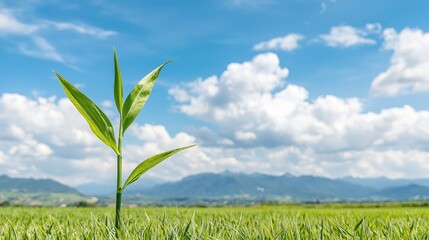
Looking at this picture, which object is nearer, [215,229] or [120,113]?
[120,113]

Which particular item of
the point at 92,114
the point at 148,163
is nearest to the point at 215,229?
the point at 148,163

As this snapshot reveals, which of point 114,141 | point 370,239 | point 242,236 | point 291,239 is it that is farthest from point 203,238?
point 370,239

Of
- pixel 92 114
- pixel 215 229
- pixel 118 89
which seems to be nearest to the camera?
pixel 92 114

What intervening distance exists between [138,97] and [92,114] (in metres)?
0.34

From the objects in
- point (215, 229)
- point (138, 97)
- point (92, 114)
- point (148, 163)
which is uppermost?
point (138, 97)

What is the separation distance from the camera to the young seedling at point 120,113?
257 cm

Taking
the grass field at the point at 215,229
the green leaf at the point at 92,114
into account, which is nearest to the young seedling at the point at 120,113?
the green leaf at the point at 92,114

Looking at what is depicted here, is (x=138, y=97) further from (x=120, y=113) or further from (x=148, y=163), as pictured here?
(x=148, y=163)

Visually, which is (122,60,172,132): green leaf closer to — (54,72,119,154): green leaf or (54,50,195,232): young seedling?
(54,50,195,232): young seedling

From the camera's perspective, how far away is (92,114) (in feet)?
8.54

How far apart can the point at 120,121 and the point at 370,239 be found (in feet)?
5.74

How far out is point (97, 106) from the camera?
2.59 m

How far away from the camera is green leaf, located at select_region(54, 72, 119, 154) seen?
256cm

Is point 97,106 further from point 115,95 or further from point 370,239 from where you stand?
point 370,239
